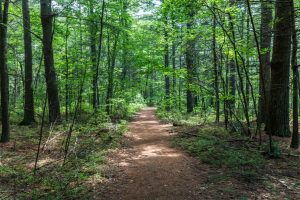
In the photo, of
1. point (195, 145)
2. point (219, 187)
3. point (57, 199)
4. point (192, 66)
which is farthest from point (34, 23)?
point (219, 187)

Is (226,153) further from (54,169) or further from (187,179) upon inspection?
(54,169)

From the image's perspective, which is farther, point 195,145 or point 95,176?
point 195,145

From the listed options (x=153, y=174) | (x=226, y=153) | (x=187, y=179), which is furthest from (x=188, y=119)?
(x=187, y=179)

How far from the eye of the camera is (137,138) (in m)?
11.4

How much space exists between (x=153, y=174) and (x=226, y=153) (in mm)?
2502

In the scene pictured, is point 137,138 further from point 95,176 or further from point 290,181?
point 290,181

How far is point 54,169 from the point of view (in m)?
6.90

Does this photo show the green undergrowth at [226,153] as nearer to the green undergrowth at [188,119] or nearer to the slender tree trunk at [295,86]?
the slender tree trunk at [295,86]

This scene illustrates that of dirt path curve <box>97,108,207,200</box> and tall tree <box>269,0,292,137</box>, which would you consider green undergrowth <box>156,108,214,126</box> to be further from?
tall tree <box>269,0,292,137</box>

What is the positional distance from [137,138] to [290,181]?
651 cm

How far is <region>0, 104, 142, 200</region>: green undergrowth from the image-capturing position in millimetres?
5543

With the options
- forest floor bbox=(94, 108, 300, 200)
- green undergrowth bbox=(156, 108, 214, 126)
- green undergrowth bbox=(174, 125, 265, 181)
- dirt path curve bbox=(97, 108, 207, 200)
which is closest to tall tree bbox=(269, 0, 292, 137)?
green undergrowth bbox=(174, 125, 265, 181)

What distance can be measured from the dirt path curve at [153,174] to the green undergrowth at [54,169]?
46 centimetres

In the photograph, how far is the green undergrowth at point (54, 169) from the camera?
5.54 m
